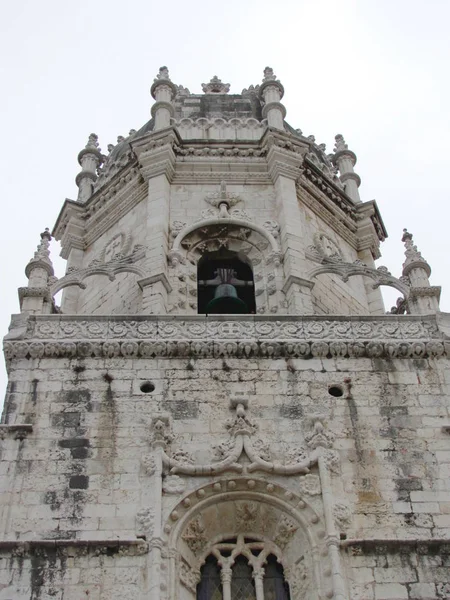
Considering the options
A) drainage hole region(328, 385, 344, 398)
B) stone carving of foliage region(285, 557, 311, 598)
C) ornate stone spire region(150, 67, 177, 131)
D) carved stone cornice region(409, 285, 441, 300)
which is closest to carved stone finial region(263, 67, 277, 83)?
ornate stone spire region(150, 67, 177, 131)

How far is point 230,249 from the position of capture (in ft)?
64.4

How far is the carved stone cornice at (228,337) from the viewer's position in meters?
15.9

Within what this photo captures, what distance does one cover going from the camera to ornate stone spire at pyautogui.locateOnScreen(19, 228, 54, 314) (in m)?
17.1

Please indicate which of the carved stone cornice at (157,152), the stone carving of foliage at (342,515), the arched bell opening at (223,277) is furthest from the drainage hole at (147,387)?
the carved stone cornice at (157,152)

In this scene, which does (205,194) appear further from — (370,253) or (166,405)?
(166,405)

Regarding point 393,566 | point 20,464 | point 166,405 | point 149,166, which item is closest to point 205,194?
point 149,166

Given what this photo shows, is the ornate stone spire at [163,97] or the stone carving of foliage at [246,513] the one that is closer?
the stone carving of foliage at [246,513]

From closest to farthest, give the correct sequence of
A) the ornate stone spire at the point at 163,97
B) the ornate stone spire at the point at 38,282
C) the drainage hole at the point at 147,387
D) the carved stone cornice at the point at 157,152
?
the drainage hole at the point at 147,387 < the ornate stone spire at the point at 38,282 < the carved stone cornice at the point at 157,152 < the ornate stone spire at the point at 163,97

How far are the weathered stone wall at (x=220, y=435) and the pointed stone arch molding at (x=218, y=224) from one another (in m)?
2.65

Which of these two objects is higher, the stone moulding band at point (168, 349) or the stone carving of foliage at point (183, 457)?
the stone moulding band at point (168, 349)

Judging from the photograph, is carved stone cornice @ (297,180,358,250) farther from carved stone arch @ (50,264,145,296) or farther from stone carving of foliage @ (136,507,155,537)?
stone carving of foliage @ (136,507,155,537)

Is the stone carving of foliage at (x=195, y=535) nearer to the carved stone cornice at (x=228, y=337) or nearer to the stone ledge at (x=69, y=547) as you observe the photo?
the stone ledge at (x=69, y=547)

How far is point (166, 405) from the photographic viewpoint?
15.1 m

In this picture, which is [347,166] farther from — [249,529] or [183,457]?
[249,529]
